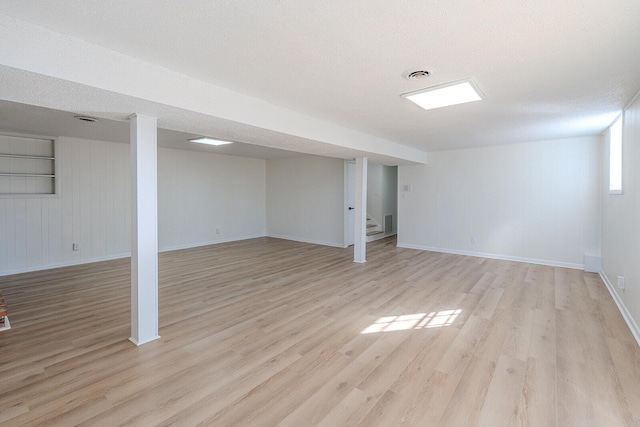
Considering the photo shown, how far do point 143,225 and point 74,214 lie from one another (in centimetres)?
399

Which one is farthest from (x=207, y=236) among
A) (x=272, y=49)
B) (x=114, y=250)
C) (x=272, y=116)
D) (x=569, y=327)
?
(x=569, y=327)

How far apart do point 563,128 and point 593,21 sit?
3.37 metres

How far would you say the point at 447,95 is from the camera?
2859 millimetres

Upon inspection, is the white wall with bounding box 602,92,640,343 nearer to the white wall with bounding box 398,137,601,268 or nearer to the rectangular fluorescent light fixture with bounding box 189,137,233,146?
the white wall with bounding box 398,137,601,268

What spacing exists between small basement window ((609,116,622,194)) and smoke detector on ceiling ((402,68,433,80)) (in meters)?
3.34

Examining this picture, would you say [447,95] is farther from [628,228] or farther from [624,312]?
[624,312]

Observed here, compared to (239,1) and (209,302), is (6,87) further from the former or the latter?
(209,302)

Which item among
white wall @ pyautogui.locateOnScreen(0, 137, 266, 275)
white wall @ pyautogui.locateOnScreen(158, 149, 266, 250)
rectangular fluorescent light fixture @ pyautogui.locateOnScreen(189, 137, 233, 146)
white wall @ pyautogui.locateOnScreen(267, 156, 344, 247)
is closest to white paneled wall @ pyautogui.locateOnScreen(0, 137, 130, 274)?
white wall @ pyautogui.locateOnScreen(0, 137, 266, 275)

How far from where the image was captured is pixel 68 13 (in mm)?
1631

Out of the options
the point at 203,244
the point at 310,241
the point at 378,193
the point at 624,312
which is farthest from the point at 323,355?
the point at 378,193

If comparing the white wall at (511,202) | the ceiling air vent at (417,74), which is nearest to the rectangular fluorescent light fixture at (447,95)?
the ceiling air vent at (417,74)

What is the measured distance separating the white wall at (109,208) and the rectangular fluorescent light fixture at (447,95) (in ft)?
18.8

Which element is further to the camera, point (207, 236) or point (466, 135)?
point (207, 236)

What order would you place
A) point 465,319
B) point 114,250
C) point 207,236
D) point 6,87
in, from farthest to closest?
point 207,236 → point 114,250 → point 465,319 → point 6,87
